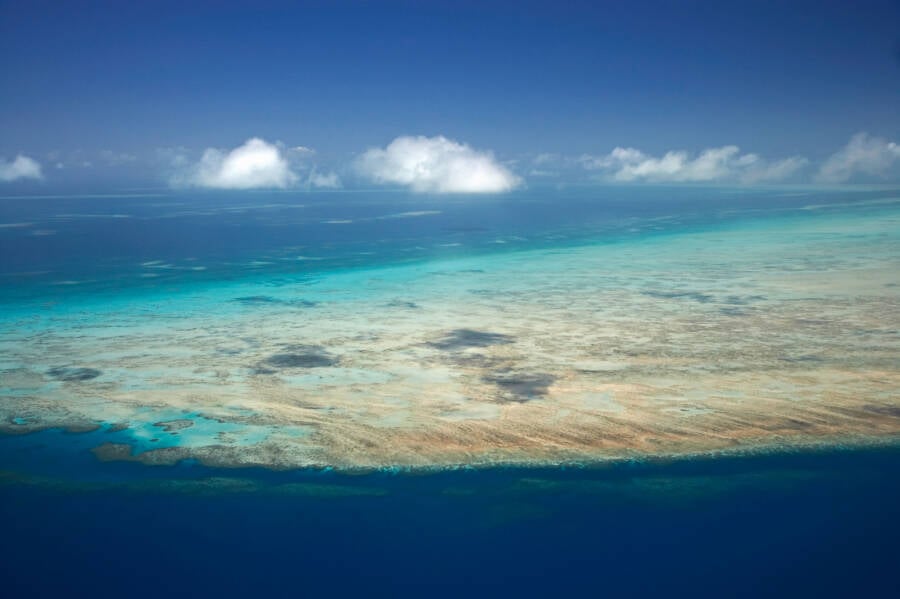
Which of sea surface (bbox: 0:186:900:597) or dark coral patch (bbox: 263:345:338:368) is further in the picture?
dark coral patch (bbox: 263:345:338:368)

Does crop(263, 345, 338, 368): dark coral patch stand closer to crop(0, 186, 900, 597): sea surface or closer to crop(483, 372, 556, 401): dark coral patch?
crop(0, 186, 900, 597): sea surface

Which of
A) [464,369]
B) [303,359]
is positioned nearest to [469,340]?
[464,369]

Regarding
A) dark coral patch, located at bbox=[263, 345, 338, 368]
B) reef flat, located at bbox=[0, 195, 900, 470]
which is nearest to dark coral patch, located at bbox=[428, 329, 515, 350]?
reef flat, located at bbox=[0, 195, 900, 470]

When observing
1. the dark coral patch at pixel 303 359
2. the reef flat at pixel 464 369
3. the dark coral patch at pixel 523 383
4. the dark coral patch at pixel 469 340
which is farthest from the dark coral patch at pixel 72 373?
the dark coral patch at pixel 523 383

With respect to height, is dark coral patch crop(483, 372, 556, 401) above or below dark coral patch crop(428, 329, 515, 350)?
below

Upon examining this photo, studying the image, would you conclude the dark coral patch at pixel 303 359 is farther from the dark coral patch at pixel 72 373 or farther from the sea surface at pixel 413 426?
the dark coral patch at pixel 72 373

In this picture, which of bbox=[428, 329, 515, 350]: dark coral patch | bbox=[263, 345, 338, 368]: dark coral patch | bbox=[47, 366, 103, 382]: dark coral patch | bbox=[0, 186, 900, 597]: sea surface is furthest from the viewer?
bbox=[428, 329, 515, 350]: dark coral patch

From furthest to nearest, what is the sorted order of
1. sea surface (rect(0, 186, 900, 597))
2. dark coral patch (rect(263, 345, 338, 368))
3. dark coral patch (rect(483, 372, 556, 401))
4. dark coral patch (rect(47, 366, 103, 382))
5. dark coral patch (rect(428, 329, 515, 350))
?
dark coral patch (rect(428, 329, 515, 350))
dark coral patch (rect(263, 345, 338, 368))
dark coral patch (rect(47, 366, 103, 382))
dark coral patch (rect(483, 372, 556, 401))
sea surface (rect(0, 186, 900, 597))
